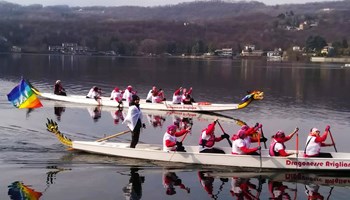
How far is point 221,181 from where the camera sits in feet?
73.0

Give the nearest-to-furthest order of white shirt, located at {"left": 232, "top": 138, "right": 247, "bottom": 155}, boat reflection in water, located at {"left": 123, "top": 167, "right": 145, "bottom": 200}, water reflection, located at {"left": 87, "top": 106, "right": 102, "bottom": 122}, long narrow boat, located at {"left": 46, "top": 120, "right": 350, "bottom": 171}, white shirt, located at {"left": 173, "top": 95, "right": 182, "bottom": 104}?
boat reflection in water, located at {"left": 123, "top": 167, "right": 145, "bottom": 200}, long narrow boat, located at {"left": 46, "top": 120, "right": 350, "bottom": 171}, white shirt, located at {"left": 232, "top": 138, "right": 247, "bottom": 155}, water reflection, located at {"left": 87, "top": 106, "right": 102, "bottom": 122}, white shirt, located at {"left": 173, "top": 95, "right": 182, "bottom": 104}

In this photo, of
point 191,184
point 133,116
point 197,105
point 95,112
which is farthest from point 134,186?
point 197,105

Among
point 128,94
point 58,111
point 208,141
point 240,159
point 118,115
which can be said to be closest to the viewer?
point 240,159

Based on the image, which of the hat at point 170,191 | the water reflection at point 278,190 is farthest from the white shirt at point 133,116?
the water reflection at point 278,190

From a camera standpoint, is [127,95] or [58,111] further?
[127,95]

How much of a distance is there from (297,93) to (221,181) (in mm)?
46681

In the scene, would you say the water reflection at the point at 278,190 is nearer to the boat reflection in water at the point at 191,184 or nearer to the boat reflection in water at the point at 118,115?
the boat reflection in water at the point at 191,184

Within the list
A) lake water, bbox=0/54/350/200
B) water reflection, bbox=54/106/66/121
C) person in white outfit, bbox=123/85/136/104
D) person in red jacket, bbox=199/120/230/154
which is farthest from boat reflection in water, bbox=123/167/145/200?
person in white outfit, bbox=123/85/136/104

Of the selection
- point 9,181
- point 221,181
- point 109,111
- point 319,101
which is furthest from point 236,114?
point 9,181

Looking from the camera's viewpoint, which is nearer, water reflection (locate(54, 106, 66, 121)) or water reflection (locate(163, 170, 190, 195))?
water reflection (locate(163, 170, 190, 195))

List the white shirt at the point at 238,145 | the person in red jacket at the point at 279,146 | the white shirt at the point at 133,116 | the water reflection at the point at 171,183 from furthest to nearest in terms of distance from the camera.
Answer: the white shirt at the point at 133,116
the white shirt at the point at 238,145
the person in red jacket at the point at 279,146
the water reflection at the point at 171,183

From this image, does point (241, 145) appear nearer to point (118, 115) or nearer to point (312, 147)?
point (312, 147)

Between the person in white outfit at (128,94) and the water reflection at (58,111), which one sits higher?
the person in white outfit at (128,94)

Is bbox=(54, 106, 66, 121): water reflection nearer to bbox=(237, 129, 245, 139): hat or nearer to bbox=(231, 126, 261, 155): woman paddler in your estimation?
bbox=(231, 126, 261, 155): woman paddler
